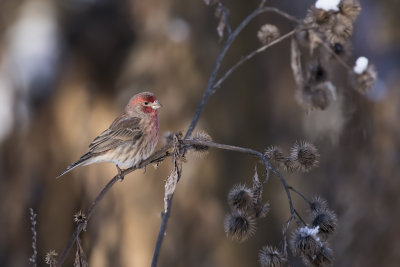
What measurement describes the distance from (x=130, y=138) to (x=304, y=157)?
200 cm

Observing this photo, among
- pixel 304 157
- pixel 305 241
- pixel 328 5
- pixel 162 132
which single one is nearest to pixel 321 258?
pixel 305 241

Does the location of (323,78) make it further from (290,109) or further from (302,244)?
(290,109)

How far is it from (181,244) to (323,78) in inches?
203

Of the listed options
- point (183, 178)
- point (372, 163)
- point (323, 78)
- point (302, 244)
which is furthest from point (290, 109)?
point (302, 244)

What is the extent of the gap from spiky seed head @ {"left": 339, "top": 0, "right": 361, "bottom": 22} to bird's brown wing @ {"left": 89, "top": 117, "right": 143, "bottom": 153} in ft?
7.03

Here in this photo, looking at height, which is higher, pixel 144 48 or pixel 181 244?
pixel 144 48

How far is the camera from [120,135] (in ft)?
16.2

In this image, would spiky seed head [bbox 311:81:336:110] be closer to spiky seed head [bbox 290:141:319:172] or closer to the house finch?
spiky seed head [bbox 290:141:319:172]

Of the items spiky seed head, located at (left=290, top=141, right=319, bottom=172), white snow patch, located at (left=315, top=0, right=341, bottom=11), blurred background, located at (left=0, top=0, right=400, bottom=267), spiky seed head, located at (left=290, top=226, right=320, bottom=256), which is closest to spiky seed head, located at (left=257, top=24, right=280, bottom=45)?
white snow patch, located at (left=315, top=0, right=341, bottom=11)

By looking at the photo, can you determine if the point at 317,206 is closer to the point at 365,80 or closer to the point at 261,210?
the point at 261,210

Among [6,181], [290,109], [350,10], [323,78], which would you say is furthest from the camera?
[290,109]

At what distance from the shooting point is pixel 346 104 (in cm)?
881

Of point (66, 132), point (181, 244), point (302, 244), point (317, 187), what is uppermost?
point (317, 187)

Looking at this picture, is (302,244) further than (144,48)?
No
